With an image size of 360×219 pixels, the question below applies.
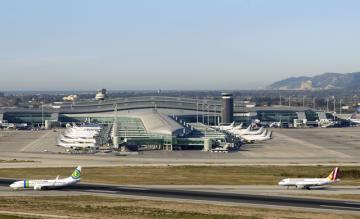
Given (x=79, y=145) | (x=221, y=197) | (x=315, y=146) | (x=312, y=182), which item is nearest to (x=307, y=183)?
(x=312, y=182)

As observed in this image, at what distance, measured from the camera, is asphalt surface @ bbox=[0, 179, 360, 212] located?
69.6m

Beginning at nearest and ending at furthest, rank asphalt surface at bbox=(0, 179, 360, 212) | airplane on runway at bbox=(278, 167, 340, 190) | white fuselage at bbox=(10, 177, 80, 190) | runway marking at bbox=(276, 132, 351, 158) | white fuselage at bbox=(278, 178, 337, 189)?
1. asphalt surface at bbox=(0, 179, 360, 212)
2. white fuselage at bbox=(10, 177, 80, 190)
3. airplane on runway at bbox=(278, 167, 340, 190)
4. white fuselage at bbox=(278, 178, 337, 189)
5. runway marking at bbox=(276, 132, 351, 158)

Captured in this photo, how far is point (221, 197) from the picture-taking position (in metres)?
75.0

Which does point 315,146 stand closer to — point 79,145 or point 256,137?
point 256,137

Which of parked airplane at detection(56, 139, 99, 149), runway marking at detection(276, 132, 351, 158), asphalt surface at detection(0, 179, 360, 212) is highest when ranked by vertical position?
asphalt surface at detection(0, 179, 360, 212)

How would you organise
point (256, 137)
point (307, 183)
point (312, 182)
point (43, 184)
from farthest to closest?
point (256, 137), point (307, 183), point (312, 182), point (43, 184)

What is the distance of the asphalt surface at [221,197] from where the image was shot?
69.6 meters

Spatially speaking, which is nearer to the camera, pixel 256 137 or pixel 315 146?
pixel 315 146

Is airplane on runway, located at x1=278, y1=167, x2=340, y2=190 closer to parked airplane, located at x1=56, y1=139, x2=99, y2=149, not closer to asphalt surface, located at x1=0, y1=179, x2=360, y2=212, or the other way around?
asphalt surface, located at x1=0, y1=179, x2=360, y2=212

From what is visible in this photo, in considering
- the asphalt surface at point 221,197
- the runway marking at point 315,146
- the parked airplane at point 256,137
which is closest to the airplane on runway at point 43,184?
the asphalt surface at point 221,197

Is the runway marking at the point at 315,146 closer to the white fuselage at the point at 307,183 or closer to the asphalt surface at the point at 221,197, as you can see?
the white fuselage at the point at 307,183

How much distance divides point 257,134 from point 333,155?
4183cm

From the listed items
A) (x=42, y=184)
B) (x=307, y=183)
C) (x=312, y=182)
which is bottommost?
(x=307, y=183)

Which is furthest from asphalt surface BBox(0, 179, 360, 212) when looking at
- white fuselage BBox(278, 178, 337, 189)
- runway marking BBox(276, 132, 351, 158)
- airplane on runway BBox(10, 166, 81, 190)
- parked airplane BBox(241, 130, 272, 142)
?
parked airplane BBox(241, 130, 272, 142)
